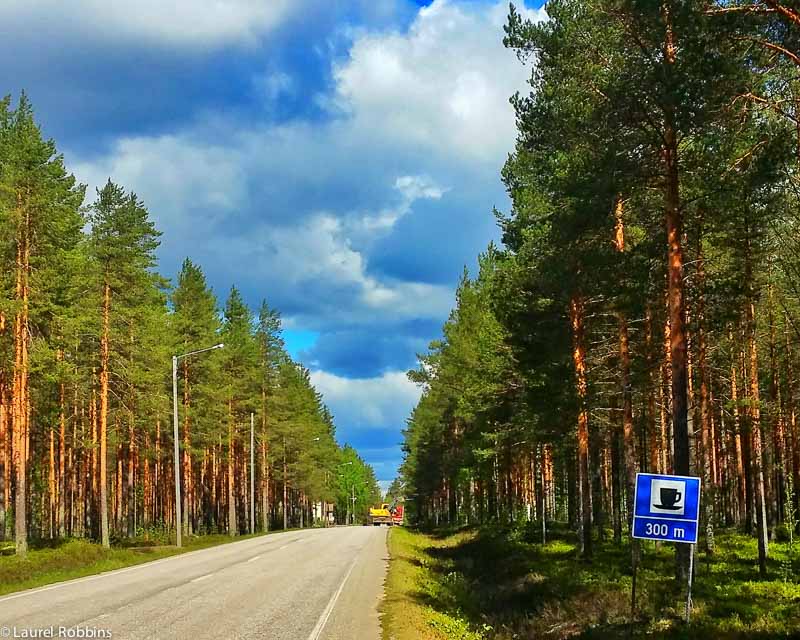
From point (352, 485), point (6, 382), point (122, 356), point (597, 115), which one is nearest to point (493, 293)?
point (597, 115)

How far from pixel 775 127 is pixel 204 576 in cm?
1867

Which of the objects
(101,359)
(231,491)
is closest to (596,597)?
(101,359)

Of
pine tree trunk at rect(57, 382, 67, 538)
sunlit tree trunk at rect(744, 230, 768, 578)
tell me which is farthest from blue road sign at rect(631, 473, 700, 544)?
pine tree trunk at rect(57, 382, 67, 538)

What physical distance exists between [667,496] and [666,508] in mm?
179

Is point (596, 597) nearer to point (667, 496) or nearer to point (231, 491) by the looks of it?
point (667, 496)

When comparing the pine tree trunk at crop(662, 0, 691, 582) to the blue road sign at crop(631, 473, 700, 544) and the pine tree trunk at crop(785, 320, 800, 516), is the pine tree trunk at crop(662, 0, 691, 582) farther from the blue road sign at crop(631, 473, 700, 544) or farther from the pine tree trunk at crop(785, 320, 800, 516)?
the pine tree trunk at crop(785, 320, 800, 516)

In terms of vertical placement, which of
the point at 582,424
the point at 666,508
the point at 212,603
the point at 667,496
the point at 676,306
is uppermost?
the point at 676,306

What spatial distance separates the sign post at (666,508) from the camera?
11062mm

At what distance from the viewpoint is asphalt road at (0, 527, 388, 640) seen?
496 inches

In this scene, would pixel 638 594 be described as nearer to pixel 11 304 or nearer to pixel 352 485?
pixel 11 304

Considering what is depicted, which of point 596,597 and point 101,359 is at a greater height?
point 101,359

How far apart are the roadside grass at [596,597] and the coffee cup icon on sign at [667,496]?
2.26 m

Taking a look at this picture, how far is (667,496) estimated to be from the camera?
1132cm

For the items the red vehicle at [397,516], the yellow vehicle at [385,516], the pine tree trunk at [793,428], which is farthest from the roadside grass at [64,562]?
the red vehicle at [397,516]
